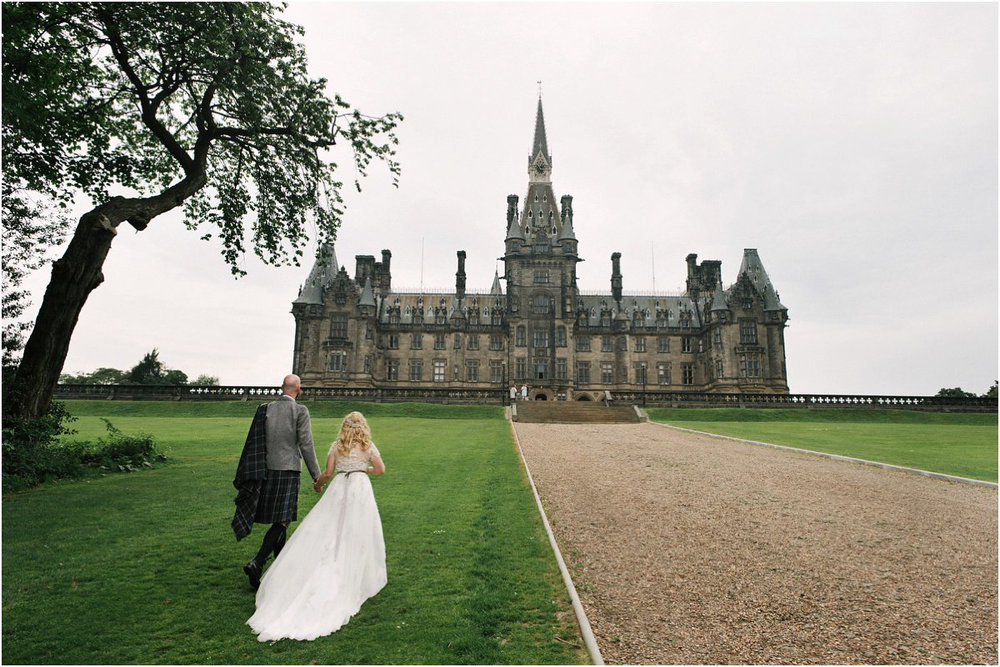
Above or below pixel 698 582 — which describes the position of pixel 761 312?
above

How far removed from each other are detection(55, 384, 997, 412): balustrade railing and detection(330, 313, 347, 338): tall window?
1220cm

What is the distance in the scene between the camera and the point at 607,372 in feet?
218

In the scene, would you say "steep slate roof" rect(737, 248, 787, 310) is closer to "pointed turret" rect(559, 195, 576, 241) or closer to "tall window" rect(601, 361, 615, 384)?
"tall window" rect(601, 361, 615, 384)

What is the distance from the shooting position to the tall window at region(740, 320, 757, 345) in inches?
2393

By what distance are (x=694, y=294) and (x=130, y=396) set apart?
6084cm

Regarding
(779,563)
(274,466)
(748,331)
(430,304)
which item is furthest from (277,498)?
(430,304)

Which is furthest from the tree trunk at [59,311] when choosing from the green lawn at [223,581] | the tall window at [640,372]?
the tall window at [640,372]

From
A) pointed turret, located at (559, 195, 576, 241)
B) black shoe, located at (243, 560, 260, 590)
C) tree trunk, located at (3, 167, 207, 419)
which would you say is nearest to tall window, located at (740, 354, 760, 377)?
pointed turret, located at (559, 195, 576, 241)

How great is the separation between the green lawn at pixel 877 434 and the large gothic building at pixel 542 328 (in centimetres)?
1492

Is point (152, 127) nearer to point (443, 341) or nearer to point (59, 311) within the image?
point (59, 311)

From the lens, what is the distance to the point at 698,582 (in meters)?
7.55

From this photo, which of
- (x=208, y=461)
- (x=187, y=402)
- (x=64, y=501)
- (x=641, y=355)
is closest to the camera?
(x=64, y=501)

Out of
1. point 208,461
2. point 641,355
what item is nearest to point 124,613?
point 208,461

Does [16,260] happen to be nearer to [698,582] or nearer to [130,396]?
[698,582]
